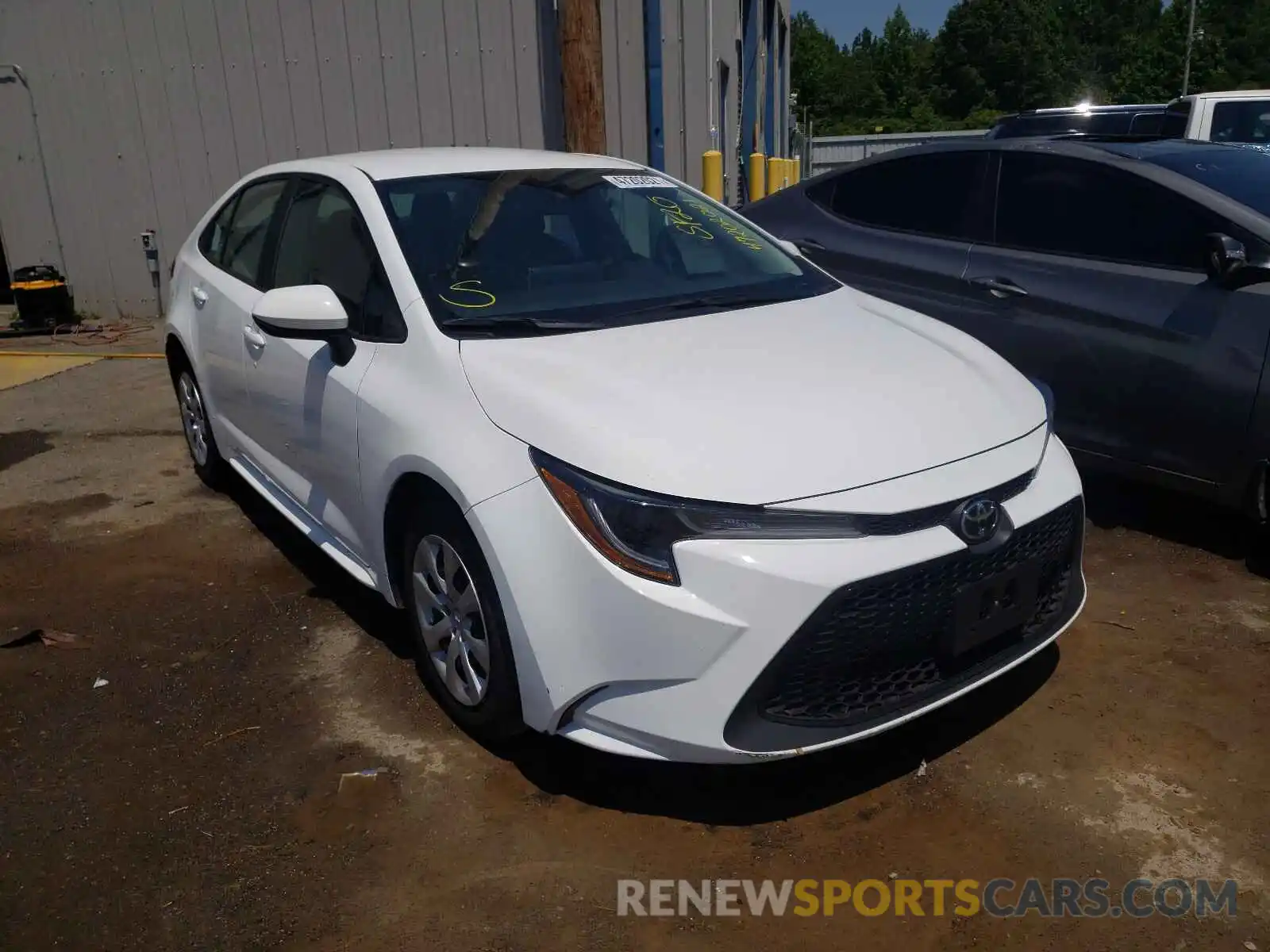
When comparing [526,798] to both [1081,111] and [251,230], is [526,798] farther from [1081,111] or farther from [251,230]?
[1081,111]

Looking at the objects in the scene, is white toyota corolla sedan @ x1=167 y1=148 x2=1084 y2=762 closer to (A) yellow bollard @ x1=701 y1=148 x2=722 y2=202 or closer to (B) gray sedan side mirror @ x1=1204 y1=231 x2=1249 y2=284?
(B) gray sedan side mirror @ x1=1204 y1=231 x2=1249 y2=284

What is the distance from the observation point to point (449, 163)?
12.6 ft

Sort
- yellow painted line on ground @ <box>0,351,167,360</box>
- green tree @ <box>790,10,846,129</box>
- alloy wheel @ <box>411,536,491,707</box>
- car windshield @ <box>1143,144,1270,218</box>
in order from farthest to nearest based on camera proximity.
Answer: green tree @ <box>790,10,846,129</box> → yellow painted line on ground @ <box>0,351,167,360</box> → car windshield @ <box>1143,144,1270,218</box> → alloy wheel @ <box>411,536,491,707</box>

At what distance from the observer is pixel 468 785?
2.93 meters

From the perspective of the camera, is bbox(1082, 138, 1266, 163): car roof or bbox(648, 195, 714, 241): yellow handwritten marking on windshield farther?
bbox(1082, 138, 1266, 163): car roof

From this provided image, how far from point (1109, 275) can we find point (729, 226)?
1556 millimetres

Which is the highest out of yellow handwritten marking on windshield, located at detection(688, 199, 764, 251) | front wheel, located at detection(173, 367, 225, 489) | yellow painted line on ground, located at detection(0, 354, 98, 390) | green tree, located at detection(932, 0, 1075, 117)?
green tree, located at detection(932, 0, 1075, 117)

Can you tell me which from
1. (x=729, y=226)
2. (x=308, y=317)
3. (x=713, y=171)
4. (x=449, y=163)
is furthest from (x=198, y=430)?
(x=713, y=171)

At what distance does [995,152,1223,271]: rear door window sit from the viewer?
164 inches

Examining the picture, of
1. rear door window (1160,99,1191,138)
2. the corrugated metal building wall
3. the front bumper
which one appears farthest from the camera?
rear door window (1160,99,1191,138)

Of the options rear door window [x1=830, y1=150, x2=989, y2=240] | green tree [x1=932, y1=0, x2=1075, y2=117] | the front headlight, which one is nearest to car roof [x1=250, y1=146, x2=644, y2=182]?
rear door window [x1=830, y1=150, x2=989, y2=240]

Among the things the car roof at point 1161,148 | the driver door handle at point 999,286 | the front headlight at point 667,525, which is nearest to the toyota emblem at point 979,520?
the front headlight at point 667,525

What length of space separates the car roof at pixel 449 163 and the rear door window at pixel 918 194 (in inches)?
59.6

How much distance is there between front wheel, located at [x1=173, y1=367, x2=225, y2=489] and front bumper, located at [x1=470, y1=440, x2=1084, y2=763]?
2.95m
